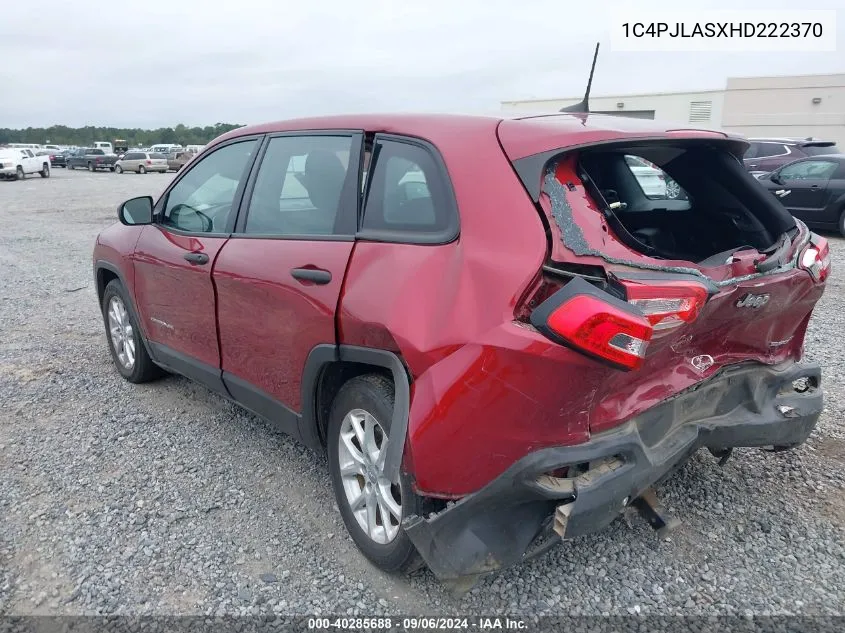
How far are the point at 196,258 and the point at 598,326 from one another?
7.63 feet

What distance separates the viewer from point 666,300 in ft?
6.54

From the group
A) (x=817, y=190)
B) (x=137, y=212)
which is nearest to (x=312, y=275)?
(x=137, y=212)

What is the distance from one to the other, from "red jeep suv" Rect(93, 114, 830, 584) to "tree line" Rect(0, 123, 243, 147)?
6964cm

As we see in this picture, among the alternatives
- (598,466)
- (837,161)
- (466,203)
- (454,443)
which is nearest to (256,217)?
(466,203)

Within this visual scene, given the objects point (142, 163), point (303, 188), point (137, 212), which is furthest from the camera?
point (142, 163)

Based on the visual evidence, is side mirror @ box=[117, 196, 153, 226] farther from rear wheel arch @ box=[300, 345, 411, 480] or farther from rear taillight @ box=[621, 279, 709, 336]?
rear taillight @ box=[621, 279, 709, 336]

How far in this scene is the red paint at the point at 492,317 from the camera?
2.04m

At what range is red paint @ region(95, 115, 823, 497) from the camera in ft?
6.68

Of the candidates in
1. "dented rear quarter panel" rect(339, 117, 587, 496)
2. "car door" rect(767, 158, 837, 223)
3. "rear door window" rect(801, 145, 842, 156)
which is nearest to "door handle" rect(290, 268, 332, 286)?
"dented rear quarter panel" rect(339, 117, 587, 496)

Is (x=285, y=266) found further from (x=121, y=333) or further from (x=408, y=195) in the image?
(x=121, y=333)

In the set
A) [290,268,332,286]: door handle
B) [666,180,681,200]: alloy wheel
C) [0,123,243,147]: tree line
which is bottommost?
[0,123,243,147]: tree line

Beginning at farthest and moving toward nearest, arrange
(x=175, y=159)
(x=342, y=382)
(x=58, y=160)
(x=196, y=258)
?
(x=58, y=160), (x=175, y=159), (x=196, y=258), (x=342, y=382)

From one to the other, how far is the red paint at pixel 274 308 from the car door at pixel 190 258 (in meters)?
0.17

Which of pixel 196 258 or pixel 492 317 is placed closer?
pixel 492 317
